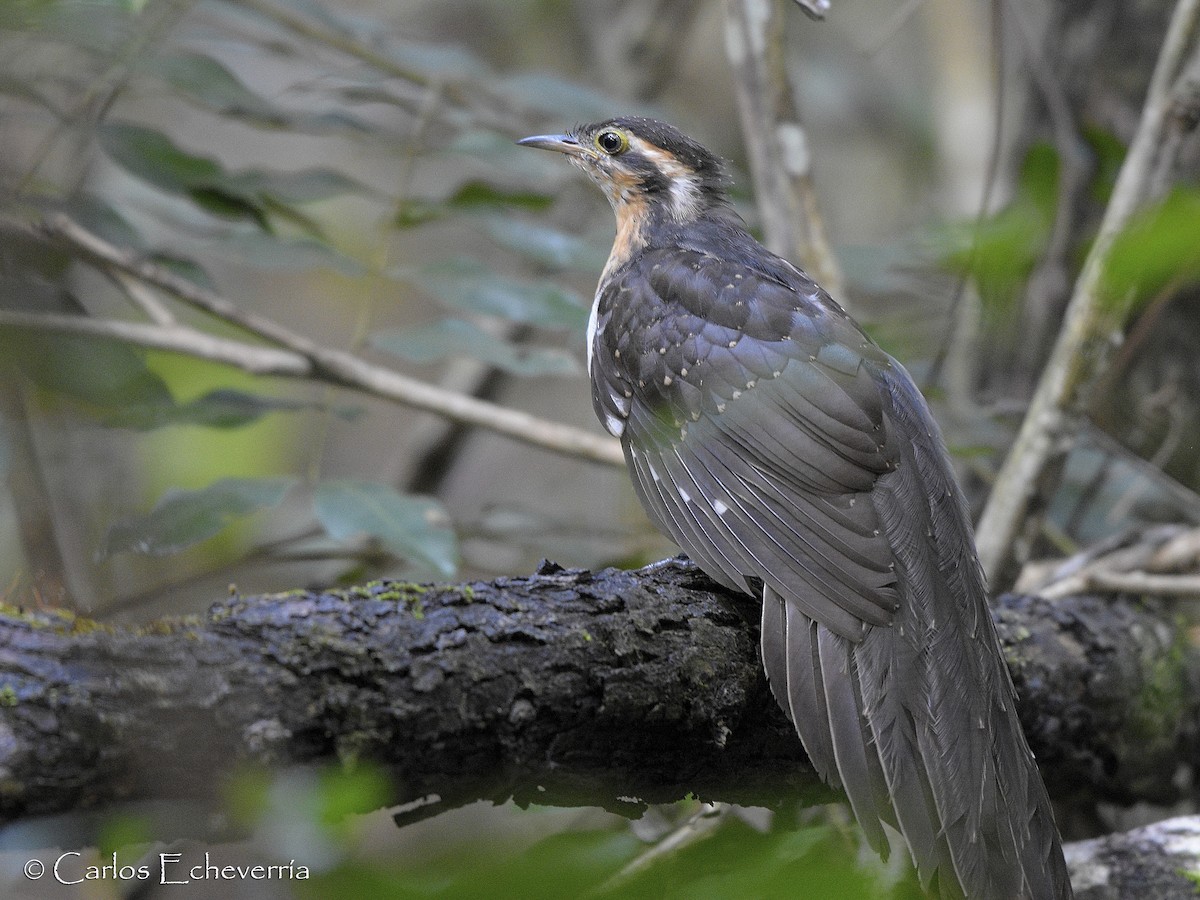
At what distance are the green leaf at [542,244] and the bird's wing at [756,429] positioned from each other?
105 cm

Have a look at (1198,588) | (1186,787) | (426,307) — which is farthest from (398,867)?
(426,307)

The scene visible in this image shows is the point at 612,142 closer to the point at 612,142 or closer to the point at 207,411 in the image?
the point at 612,142

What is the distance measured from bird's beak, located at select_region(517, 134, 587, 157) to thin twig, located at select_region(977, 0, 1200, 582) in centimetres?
194

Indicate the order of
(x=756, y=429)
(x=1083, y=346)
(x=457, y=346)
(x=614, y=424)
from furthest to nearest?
(x=457, y=346), (x=1083, y=346), (x=614, y=424), (x=756, y=429)

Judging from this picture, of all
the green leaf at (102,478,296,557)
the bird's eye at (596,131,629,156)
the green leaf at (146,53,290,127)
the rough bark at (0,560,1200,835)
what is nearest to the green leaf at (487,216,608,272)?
the bird's eye at (596,131,629,156)

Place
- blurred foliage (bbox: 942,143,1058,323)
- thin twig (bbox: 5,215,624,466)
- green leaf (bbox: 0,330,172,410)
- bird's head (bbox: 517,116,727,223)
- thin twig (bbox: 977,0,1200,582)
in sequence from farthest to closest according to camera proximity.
A: bird's head (bbox: 517,116,727,223), thin twig (bbox: 5,215,624,466), thin twig (bbox: 977,0,1200,582), blurred foliage (bbox: 942,143,1058,323), green leaf (bbox: 0,330,172,410)

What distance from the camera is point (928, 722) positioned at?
7.54ft

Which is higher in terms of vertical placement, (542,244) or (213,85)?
(213,85)

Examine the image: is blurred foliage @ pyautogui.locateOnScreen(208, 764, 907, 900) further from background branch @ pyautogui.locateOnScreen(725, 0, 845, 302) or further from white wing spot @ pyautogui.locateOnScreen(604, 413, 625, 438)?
background branch @ pyautogui.locateOnScreen(725, 0, 845, 302)

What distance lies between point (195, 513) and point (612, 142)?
6.87 ft

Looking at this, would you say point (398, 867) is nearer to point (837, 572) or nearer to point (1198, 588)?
point (837, 572)

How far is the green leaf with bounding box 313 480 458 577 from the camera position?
329 centimetres

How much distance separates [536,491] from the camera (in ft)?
31.1

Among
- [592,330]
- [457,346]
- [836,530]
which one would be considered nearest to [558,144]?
[457,346]
